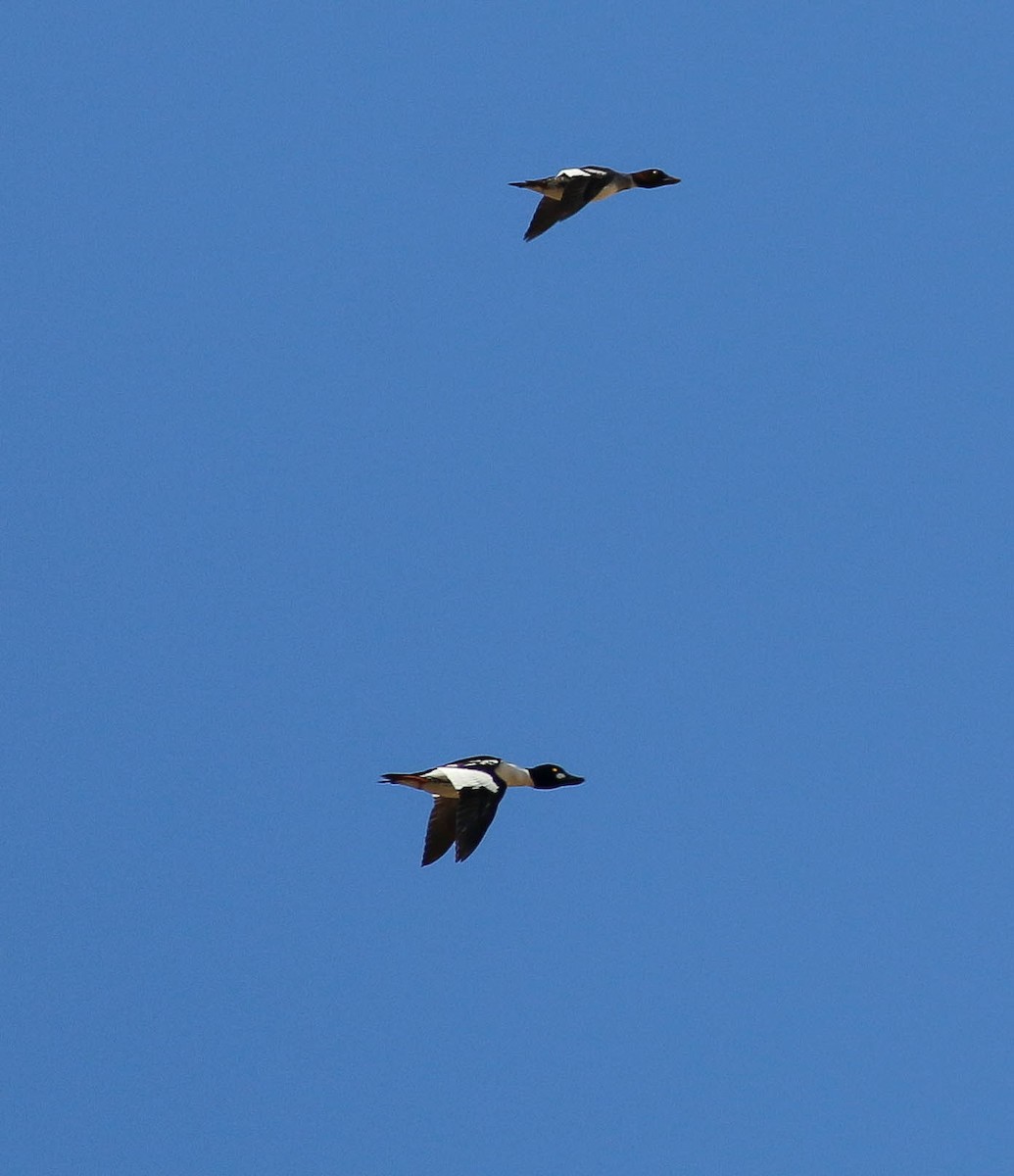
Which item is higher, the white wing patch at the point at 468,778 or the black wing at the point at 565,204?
the black wing at the point at 565,204

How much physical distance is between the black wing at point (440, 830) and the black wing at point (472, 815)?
13 cm

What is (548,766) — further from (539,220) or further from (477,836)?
(539,220)

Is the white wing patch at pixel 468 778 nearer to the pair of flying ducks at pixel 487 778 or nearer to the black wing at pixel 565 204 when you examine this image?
the pair of flying ducks at pixel 487 778

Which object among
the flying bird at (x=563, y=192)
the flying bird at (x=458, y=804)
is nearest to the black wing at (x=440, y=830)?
the flying bird at (x=458, y=804)

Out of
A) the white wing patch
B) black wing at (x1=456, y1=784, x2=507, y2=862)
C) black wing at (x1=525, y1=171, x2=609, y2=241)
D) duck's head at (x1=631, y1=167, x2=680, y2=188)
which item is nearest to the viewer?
black wing at (x1=456, y1=784, x2=507, y2=862)

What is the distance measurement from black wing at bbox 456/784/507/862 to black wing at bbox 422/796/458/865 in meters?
0.13

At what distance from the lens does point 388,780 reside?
64.7 ft

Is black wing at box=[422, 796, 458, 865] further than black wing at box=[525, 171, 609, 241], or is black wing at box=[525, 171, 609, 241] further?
black wing at box=[525, 171, 609, 241]

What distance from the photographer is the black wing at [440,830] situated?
19484 millimetres

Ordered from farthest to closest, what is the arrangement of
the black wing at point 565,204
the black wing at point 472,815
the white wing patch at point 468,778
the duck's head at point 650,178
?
the duck's head at point 650,178 → the black wing at point 565,204 → the white wing patch at point 468,778 → the black wing at point 472,815

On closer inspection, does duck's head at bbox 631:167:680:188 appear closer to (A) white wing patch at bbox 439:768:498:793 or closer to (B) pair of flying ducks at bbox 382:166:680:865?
(B) pair of flying ducks at bbox 382:166:680:865

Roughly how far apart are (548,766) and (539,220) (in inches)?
229

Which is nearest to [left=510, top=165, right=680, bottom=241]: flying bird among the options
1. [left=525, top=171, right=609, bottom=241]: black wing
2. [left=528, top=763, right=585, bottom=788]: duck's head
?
[left=525, top=171, right=609, bottom=241]: black wing

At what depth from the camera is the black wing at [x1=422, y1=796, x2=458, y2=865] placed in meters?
19.5
